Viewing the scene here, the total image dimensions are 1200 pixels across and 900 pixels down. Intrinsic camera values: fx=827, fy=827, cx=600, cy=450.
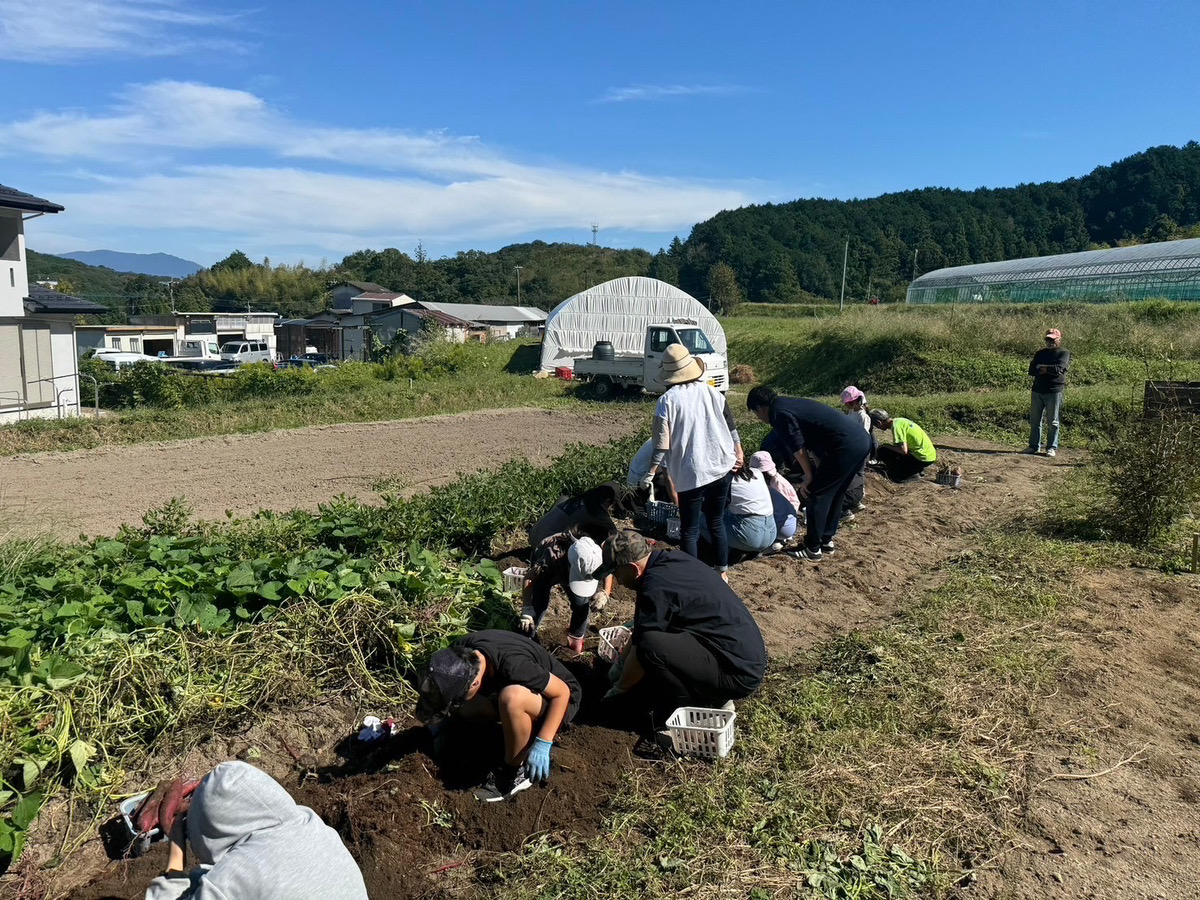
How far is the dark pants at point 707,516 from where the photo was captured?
5.76 meters

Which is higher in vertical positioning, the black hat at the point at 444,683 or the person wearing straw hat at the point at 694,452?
the person wearing straw hat at the point at 694,452

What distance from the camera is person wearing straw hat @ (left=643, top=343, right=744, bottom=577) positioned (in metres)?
5.66

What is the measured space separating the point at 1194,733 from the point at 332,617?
171 inches

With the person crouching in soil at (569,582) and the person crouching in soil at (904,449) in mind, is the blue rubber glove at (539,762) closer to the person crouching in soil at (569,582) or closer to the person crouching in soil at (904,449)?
the person crouching in soil at (569,582)

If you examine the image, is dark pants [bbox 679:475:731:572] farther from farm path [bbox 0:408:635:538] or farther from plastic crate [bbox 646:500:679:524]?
farm path [bbox 0:408:635:538]

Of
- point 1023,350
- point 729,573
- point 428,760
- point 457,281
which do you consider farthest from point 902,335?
point 457,281

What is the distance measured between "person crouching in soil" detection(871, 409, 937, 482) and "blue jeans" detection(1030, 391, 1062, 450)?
8.36 ft

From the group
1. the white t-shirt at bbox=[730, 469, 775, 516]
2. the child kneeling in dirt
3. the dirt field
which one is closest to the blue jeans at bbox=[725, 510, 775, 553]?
the white t-shirt at bbox=[730, 469, 775, 516]

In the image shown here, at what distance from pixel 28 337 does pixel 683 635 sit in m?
21.8

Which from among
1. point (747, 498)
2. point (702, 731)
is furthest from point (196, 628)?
point (747, 498)

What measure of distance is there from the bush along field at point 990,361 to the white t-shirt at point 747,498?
7987mm

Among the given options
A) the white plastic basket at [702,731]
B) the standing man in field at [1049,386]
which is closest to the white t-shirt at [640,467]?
the white plastic basket at [702,731]

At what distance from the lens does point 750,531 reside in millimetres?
6488

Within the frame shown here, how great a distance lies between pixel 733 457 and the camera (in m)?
5.77
